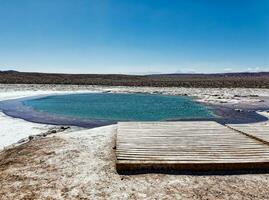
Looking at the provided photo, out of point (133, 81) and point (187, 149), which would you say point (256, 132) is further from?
point (133, 81)

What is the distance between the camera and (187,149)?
8234 millimetres

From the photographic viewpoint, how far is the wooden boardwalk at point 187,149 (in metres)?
7.30

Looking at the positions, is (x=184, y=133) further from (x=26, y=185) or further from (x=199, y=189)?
(x=26, y=185)

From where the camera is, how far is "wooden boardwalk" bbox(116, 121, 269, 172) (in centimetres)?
730

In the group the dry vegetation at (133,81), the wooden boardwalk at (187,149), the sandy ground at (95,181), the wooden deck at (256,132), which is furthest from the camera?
the dry vegetation at (133,81)

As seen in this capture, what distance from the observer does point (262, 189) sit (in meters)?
6.52

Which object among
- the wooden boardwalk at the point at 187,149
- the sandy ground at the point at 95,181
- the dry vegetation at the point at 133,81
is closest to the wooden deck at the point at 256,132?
the wooden boardwalk at the point at 187,149

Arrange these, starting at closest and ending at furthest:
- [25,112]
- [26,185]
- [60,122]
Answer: [26,185], [60,122], [25,112]

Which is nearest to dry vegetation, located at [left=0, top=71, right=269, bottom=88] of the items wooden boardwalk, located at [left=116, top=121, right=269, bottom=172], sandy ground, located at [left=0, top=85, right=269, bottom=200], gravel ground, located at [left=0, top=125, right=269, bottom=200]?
wooden boardwalk, located at [left=116, top=121, right=269, bottom=172]

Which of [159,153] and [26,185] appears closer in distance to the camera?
[26,185]

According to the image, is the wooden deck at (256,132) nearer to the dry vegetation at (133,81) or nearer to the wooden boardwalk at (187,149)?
the wooden boardwalk at (187,149)

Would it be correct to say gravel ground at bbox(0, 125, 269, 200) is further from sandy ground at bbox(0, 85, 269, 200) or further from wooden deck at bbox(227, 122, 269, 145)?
wooden deck at bbox(227, 122, 269, 145)

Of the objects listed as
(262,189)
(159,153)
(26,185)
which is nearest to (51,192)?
(26,185)

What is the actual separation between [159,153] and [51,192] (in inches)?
107
